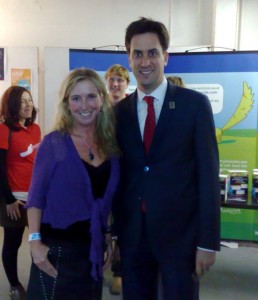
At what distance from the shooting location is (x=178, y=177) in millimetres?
1537

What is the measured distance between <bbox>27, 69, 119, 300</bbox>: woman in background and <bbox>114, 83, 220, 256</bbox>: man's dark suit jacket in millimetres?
109

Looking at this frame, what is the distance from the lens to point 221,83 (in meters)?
3.51

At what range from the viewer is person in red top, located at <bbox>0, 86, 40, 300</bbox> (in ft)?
7.89

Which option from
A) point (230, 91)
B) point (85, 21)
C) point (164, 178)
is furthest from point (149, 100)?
point (85, 21)

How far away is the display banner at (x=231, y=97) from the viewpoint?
A: 3.45 m

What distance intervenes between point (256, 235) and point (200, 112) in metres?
2.41

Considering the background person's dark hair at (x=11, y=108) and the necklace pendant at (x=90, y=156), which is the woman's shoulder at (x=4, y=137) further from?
the necklace pendant at (x=90, y=156)

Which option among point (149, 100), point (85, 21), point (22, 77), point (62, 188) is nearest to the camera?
point (62, 188)

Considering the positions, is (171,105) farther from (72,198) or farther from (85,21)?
(85,21)

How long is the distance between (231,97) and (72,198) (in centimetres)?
241

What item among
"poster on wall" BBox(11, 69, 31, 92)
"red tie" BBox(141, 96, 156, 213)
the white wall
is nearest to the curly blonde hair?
"red tie" BBox(141, 96, 156, 213)

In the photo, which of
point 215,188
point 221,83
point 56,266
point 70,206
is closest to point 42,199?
point 70,206

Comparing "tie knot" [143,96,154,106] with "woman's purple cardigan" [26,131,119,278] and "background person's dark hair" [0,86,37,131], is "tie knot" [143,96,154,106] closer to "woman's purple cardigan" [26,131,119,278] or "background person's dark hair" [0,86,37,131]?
"woman's purple cardigan" [26,131,119,278]

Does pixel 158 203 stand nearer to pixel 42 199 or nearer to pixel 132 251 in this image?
pixel 132 251
